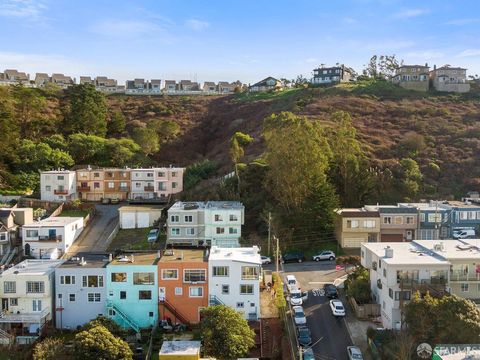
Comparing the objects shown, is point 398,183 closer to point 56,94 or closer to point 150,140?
point 150,140

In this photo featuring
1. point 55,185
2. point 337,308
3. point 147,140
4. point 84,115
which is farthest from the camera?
point 84,115

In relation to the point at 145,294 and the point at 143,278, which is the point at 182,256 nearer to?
the point at 143,278

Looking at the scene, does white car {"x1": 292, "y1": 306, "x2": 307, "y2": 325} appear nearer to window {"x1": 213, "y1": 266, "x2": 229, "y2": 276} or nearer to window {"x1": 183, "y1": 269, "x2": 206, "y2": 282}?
window {"x1": 213, "y1": 266, "x2": 229, "y2": 276}

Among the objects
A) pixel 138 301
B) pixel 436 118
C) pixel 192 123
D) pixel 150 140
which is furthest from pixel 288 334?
pixel 192 123

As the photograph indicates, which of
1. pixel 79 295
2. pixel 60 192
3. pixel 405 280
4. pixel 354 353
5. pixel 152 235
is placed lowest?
pixel 354 353

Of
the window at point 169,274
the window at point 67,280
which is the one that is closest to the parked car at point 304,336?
the window at point 169,274

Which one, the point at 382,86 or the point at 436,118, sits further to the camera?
the point at 382,86

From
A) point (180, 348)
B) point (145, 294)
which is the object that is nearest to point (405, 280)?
point (180, 348)
